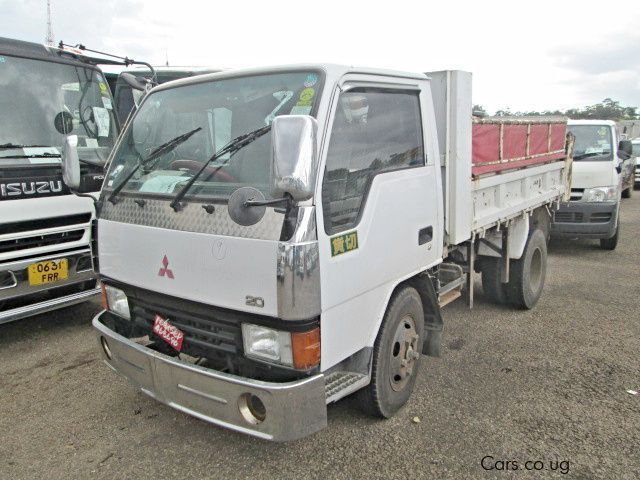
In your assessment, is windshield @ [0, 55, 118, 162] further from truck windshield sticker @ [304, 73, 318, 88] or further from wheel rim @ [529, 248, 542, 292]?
wheel rim @ [529, 248, 542, 292]

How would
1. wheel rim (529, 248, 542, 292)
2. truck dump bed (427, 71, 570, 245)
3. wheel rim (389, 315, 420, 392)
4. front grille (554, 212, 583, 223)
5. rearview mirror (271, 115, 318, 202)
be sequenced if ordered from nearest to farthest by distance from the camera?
rearview mirror (271, 115, 318, 202) → wheel rim (389, 315, 420, 392) → truck dump bed (427, 71, 570, 245) → wheel rim (529, 248, 542, 292) → front grille (554, 212, 583, 223)

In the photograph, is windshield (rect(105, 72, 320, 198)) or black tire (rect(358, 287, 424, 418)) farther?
black tire (rect(358, 287, 424, 418))

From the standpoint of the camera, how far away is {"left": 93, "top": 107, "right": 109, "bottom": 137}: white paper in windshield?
17.0 ft

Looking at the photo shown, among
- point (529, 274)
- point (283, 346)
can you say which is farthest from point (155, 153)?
point (529, 274)

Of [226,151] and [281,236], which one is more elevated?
[226,151]

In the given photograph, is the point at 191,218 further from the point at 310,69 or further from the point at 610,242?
the point at 610,242

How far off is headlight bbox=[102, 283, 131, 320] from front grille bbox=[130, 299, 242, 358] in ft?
0.55

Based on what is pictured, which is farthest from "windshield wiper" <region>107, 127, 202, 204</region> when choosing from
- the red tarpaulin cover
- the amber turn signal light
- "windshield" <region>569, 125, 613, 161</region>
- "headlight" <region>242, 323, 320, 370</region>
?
"windshield" <region>569, 125, 613, 161</region>

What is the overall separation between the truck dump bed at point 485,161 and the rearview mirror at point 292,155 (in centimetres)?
175

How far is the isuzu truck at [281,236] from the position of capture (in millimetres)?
2281

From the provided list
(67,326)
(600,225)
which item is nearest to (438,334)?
(67,326)

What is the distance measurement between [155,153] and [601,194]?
7.40 metres

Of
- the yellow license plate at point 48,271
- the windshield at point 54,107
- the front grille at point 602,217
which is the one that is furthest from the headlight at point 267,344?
the front grille at point 602,217

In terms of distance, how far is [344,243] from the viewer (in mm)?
2500
